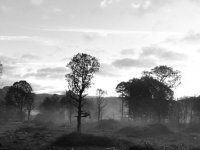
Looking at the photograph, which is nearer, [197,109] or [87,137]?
[87,137]

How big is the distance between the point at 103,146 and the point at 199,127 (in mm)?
49809

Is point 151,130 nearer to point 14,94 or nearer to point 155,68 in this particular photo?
point 155,68

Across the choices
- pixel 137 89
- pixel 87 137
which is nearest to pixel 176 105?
pixel 137 89

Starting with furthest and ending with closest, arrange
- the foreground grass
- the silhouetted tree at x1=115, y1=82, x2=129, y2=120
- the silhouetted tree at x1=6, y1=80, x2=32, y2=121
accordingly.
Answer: the silhouetted tree at x1=6, y1=80, x2=32, y2=121, the silhouetted tree at x1=115, y1=82, x2=129, y2=120, the foreground grass

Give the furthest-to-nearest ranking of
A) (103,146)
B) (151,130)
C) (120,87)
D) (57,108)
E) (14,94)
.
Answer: (57,108) → (14,94) → (120,87) → (151,130) → (103,146)

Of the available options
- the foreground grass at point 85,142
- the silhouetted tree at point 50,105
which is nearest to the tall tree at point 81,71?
the foreground grass at point 85,142

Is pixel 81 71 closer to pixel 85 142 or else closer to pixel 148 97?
pixel 85 142

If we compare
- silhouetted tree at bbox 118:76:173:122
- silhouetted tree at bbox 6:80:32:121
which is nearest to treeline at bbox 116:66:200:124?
silhouetted tree at bbox 118:76:173:122

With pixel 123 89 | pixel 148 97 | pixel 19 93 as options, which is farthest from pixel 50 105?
pixel 148 97

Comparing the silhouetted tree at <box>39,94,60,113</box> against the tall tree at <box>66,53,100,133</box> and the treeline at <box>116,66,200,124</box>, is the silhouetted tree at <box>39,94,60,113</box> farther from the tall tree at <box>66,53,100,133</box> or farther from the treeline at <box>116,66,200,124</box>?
the tall tree at <box>66,53,100,133</box>

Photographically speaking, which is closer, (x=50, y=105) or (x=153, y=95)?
(x=153, y=95)

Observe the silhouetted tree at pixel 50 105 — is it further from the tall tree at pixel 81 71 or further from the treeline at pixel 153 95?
the tall tree at pixel 81 71

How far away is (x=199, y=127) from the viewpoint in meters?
82.2

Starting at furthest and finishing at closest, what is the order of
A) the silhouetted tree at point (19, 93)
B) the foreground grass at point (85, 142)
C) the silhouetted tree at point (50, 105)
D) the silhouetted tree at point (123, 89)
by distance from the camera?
the silhouetted tree at point (50, 105) < the silhouetted tree at point (19, 93) < the silhouetted tree at point (123, 89) < the foreground grass at point (85, 142)
